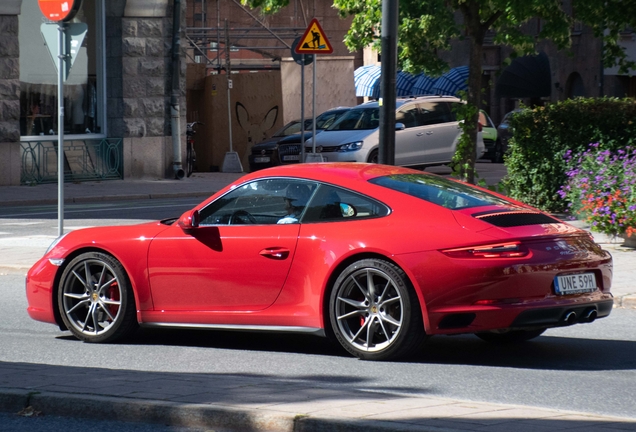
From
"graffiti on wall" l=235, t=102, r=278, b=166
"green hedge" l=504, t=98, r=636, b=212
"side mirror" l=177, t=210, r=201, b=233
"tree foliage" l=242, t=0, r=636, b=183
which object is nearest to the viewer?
"side mirror" l=177, t=210, r=201, b=233

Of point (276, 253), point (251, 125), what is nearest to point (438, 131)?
point (251, 125)

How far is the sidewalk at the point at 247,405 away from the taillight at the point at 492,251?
108 cm

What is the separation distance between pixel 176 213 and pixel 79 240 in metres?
10.8

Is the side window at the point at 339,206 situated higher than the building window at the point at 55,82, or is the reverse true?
the building window at the point at 55,82

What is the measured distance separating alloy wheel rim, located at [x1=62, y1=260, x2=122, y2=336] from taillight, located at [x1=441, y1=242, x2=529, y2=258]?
2.61m

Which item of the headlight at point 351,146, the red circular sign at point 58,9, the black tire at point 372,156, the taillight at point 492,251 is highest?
the red circular sign at point 58,9

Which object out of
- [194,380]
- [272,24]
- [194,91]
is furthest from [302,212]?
[272,24]

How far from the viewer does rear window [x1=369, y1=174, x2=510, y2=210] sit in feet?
25.1

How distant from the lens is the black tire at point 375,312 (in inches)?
287

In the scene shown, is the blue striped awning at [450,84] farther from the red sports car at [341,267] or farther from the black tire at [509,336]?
the red sports car at [341,267]

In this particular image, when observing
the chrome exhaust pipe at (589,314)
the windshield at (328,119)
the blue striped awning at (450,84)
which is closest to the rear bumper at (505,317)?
the chrome exhaust pipe at (589,314)

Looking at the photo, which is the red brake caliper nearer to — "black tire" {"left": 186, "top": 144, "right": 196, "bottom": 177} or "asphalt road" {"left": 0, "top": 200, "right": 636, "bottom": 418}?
"asphalt road" {"left": 0, "top": 200, "right": 636, "bottom": 418}

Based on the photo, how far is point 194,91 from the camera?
33.8m

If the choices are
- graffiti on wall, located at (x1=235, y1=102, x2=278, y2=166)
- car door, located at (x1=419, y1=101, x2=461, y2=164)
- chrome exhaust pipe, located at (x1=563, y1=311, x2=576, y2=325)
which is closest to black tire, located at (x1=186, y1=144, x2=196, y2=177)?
graffiti on wall, located at (x1=235, y1=102, x2=278, y2=166)
